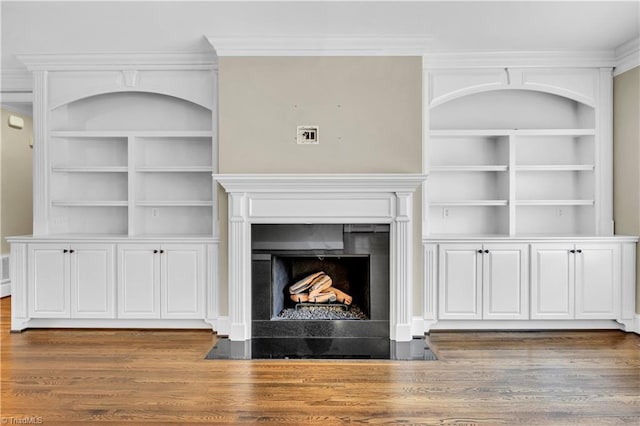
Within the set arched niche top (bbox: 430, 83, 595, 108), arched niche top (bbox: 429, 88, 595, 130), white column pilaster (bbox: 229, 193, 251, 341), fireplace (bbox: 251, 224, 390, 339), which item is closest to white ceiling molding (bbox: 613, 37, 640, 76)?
arched niche top (bbox: 430, 83, 595, 108)

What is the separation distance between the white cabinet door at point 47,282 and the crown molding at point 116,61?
5.47 ft

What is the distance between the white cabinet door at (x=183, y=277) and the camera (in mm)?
4137

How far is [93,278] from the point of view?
417 centimetres

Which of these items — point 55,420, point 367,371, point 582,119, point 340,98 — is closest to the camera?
point 55,420

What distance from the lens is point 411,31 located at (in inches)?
147

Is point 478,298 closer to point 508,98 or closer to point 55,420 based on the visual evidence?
point 508,98

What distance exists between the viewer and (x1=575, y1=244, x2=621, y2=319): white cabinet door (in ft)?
13.4

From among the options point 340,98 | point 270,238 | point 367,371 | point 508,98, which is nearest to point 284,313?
point 270,238

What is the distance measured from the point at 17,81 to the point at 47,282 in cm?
208

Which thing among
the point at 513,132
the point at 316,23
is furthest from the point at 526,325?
the point at 316,23

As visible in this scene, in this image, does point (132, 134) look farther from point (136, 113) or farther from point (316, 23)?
point (316, 23)

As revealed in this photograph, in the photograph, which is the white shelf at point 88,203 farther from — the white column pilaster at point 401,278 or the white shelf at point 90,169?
the white column pilaster at point 401,278

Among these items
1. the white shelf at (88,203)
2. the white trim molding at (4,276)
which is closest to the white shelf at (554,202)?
the white shelf at (88,203)

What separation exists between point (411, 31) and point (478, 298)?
2329 mm
